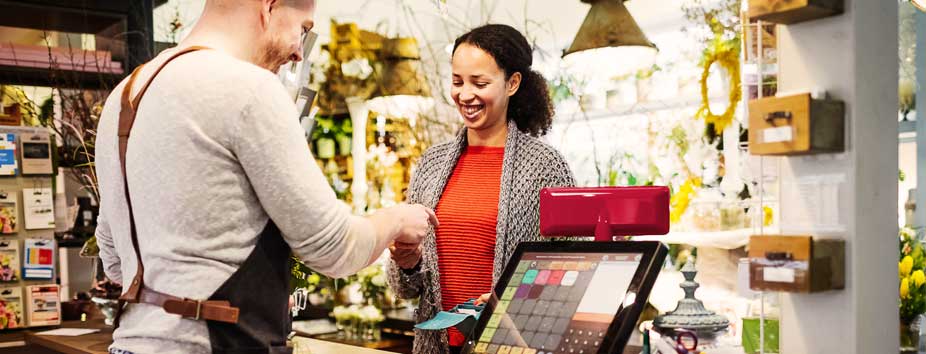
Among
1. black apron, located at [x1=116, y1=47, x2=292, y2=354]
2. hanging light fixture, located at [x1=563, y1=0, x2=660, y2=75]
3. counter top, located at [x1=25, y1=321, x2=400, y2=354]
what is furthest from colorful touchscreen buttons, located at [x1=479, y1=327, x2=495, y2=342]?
hanging light fixture, located at [x1=563, y1=0, x2=660, y2=75]

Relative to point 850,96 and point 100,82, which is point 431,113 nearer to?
point 100,82

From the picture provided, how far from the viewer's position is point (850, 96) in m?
1.60

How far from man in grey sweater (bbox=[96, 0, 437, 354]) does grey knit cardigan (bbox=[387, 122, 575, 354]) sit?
78 cm

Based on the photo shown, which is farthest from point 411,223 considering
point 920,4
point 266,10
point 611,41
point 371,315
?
point 371,315

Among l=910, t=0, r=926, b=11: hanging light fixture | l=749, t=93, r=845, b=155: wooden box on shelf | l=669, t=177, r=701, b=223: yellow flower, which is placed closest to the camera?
l=749, t=93, r=845, b=155: wooden box on shelf

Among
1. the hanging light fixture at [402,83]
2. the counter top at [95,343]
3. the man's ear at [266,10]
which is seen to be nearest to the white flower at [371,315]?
the hanging light fixture at [402,83]

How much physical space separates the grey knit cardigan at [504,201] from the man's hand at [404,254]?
0.36ft

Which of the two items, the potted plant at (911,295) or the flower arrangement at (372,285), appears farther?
the flower arrangement at (372,285)

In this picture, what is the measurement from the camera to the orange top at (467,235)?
7.76ft

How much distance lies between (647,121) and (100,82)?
3019 mm

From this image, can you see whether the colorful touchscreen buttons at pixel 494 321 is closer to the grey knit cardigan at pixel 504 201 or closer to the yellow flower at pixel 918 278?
the grey knit cardigan at pixel 504 201

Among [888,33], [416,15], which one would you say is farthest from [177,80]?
[416,15]

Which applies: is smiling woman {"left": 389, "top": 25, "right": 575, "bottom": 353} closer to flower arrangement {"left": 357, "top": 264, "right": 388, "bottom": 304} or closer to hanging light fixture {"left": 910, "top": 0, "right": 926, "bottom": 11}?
hanging light fixture {"left": 910, "top": 0, "right": 926, "bottom": 11}

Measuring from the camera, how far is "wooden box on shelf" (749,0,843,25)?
1.61 meters
